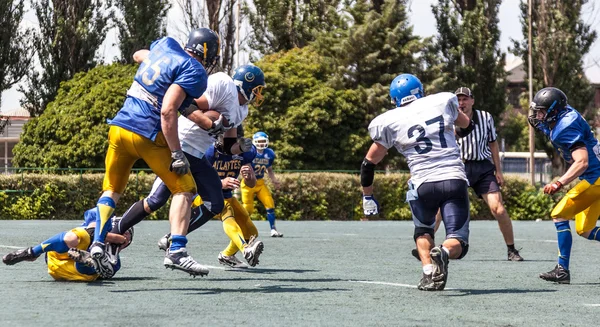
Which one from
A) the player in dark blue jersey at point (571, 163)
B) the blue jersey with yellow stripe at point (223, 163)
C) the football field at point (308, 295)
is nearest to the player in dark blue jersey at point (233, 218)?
the blue jersey with yellow stripe at point (223, 163)

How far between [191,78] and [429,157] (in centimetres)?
195

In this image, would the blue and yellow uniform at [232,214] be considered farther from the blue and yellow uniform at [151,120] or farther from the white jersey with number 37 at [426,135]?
the white jersey with number 37 at [426,135]

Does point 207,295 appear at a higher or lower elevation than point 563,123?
lower

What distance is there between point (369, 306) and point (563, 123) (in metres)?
3.16

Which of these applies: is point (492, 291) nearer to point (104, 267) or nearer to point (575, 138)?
point (575, 138)

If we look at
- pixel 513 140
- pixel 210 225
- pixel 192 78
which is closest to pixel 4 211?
pixel 210 225

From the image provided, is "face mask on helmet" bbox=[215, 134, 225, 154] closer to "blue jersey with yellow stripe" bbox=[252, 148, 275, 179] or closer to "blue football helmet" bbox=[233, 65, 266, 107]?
"blue football helmet" bbox=[233, 65, 266, 107]

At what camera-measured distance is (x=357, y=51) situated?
119ft

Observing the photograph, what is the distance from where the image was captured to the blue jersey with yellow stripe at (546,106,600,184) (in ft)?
29.1

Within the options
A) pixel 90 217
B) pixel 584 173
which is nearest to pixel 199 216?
pixel 90 217

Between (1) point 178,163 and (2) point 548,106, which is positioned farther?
(2) point 548,106

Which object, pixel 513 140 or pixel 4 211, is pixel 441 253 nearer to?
pixel 4 211

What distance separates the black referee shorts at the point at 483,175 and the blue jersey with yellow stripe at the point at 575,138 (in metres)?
2.80

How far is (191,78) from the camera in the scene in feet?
25.0
